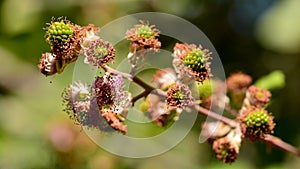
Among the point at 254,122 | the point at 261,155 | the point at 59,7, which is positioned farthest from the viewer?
the point at 59,7

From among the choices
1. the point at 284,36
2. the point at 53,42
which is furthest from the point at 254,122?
the point at 284,36

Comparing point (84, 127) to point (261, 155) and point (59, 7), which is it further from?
point (59, 7)

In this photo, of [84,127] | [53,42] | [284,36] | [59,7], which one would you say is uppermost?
[284,36]

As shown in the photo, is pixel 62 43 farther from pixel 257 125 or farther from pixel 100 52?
pixel 257 125

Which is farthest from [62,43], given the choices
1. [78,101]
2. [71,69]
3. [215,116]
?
[71,69]

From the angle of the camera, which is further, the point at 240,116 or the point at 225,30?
the point at 225,30

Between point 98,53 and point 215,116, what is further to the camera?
point 215,116

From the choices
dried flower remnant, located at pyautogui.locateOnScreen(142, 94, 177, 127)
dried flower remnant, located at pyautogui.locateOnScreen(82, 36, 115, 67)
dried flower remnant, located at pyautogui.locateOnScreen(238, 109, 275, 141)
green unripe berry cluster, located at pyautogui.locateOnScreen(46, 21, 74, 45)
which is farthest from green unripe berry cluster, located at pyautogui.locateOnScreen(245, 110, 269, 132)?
green unripe berry cluster, located at pyautogui.locateOnScreen(46, 21, 74, 45)

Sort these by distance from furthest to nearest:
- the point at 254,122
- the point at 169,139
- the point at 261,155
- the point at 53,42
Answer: the point at 169,139
the point at 261,155
the point at 254,122
the point at 53,42
